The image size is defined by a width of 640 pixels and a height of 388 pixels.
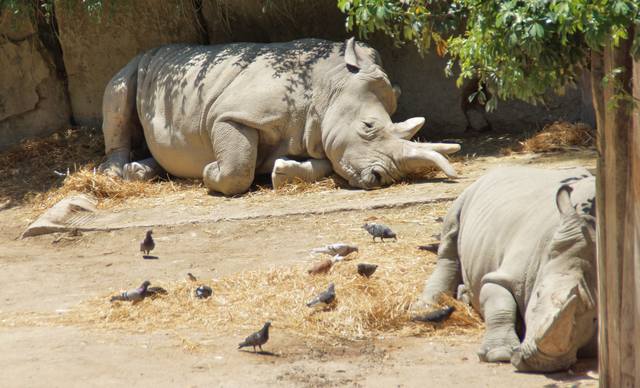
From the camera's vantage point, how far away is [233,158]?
1102 cm

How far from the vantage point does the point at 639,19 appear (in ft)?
12.2

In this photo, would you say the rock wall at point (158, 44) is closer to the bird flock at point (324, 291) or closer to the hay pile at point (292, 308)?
the bird flock at point (324, 291)

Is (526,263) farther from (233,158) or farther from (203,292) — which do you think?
(233,158)

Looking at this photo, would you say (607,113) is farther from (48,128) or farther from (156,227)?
(48,128)

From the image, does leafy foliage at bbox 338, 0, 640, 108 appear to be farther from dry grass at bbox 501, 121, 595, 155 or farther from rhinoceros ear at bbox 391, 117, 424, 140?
dry grass at bbox 501, 121, 595, 155

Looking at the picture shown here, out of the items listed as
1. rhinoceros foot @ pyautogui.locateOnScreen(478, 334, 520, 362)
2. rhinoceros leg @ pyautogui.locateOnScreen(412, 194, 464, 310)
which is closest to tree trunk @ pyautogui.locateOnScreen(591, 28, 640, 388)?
rhinoceros foot @ pyautogui.locateOnScreen(478, 334, 520, 362)

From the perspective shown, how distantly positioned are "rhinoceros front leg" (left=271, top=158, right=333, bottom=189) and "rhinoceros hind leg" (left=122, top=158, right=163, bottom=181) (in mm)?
1845

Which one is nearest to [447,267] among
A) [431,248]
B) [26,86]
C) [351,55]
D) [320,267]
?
[431,248]

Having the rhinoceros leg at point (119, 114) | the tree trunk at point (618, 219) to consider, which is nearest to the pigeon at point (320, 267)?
the tree trunk at point (618, 219)

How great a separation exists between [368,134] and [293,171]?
0.84 metres

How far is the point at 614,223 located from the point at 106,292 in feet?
14.8

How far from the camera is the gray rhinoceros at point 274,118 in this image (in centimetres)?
1069

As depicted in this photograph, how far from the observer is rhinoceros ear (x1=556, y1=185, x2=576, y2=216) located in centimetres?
540

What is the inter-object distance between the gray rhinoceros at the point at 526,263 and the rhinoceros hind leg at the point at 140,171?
220 inches
